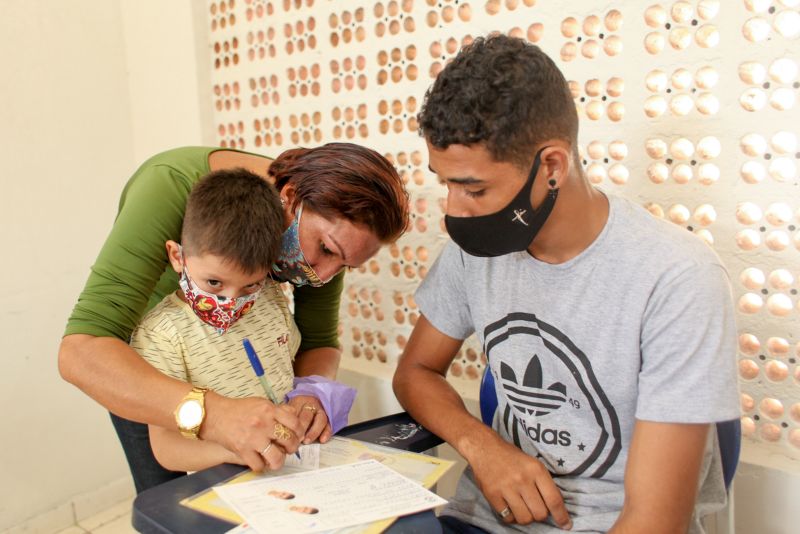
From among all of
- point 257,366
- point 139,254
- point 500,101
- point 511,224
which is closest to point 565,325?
point 511,224

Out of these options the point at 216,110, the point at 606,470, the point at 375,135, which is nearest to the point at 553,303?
the point at 606,470

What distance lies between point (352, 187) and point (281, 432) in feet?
1.69

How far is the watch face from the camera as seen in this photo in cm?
123

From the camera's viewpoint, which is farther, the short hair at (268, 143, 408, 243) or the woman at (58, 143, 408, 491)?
the short hair at (268, 143, 408, 243)

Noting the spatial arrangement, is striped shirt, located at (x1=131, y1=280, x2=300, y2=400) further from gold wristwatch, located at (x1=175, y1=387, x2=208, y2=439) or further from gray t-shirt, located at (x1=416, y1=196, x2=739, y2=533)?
gray t-shirt, located at (x1=416, y1=196, x2=739, y2=533)

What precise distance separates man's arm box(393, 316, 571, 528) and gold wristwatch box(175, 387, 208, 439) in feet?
1.52

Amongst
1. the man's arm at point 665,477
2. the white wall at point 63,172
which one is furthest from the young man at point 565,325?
the white wall at point 63,172

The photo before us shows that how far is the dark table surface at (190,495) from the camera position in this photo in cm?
103

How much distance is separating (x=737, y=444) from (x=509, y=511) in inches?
16.5

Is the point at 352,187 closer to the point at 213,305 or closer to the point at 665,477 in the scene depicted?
the point at 213,305

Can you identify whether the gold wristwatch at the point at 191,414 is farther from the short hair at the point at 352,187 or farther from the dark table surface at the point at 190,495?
the short hair at the point at 352,187

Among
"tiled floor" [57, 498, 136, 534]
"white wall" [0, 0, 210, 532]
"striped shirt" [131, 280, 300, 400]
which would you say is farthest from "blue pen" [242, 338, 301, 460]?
"tiled floor" [57, 498, 136, 534]

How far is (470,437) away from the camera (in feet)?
4.37

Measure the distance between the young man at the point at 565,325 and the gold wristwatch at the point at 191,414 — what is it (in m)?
0.48
